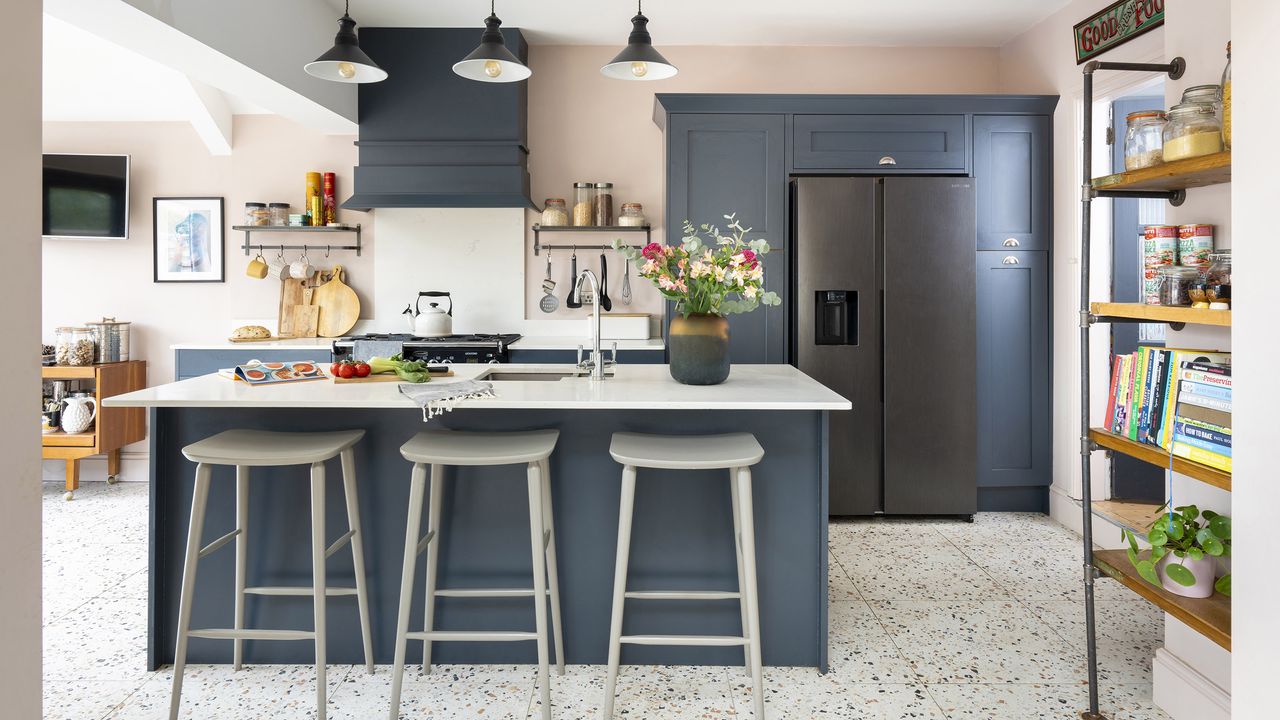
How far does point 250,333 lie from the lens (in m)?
4.61

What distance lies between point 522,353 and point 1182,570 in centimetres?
317

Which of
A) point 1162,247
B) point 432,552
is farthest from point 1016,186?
point 432,552

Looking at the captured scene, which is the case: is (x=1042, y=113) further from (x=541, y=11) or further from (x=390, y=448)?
(x=390, y=448)

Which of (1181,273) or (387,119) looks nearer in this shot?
(1181,273)

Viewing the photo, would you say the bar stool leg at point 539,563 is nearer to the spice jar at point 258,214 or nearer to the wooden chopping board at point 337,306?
the wooden chopping board at point 337,306

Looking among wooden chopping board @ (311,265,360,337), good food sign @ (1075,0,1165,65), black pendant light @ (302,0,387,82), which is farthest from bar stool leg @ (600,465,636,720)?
wooden chopping board @ (311,265,360,337)

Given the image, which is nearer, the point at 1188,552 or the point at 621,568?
the point at 1188,552

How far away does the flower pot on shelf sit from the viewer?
2.62 m

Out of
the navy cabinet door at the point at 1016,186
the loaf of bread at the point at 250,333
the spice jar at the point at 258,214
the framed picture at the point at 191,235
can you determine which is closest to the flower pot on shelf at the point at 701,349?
the navy cabinet door at the point at 1016,186

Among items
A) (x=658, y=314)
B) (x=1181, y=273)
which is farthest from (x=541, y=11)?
(x=1181, y=273)

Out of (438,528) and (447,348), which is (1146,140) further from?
(447,348)

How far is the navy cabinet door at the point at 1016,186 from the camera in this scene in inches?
166

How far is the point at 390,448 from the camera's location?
8.32 feet

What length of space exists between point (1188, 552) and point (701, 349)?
1.47m
